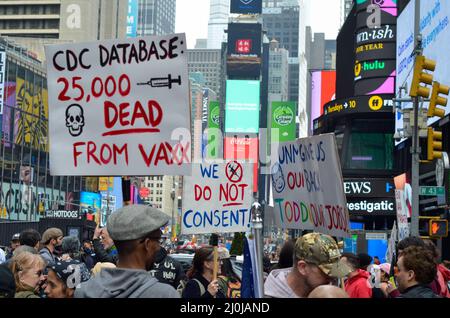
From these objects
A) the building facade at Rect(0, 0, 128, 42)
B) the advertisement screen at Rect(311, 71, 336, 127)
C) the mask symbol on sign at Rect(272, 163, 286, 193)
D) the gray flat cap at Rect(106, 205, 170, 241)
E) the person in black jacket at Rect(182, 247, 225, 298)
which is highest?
the building facade at Rect(0, 0, 128, 42)

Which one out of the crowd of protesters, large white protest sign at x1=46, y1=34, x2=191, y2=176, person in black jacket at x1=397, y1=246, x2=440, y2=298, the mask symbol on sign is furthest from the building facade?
person in black jacket at x1=397, y1=246, x2=440, y2=298

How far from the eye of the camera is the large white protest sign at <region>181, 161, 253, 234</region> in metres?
10.1

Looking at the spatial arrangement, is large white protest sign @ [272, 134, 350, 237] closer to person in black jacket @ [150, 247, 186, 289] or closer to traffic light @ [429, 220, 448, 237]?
person in black jacket @ [150, 247, 186, 289]

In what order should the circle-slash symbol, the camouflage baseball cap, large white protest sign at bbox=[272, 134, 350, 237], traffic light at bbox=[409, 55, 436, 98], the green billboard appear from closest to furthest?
the camouflage baseball cap < large white protest sign at bbox=[272, 134, 350, 237] < the circle-slash symbol < traffic light at bbox=[409, 55, 436, 98] < the green billboard

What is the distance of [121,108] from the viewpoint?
6.91 metres

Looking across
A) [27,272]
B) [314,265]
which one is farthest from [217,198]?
[314,265]

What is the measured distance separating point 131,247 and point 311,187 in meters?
4.56

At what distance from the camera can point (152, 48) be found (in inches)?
270

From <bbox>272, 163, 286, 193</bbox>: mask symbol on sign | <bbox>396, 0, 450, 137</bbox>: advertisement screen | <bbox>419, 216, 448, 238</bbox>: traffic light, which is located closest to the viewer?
<bbox>272, 163, 286, 193</bbox>: mask symbol on sign

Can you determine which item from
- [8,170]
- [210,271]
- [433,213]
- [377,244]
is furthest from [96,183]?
[210,271]

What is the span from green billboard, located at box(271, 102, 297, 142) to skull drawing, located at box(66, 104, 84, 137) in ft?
517

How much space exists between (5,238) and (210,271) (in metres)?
38.4

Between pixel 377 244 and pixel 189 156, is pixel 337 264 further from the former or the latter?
pixel 377 244
